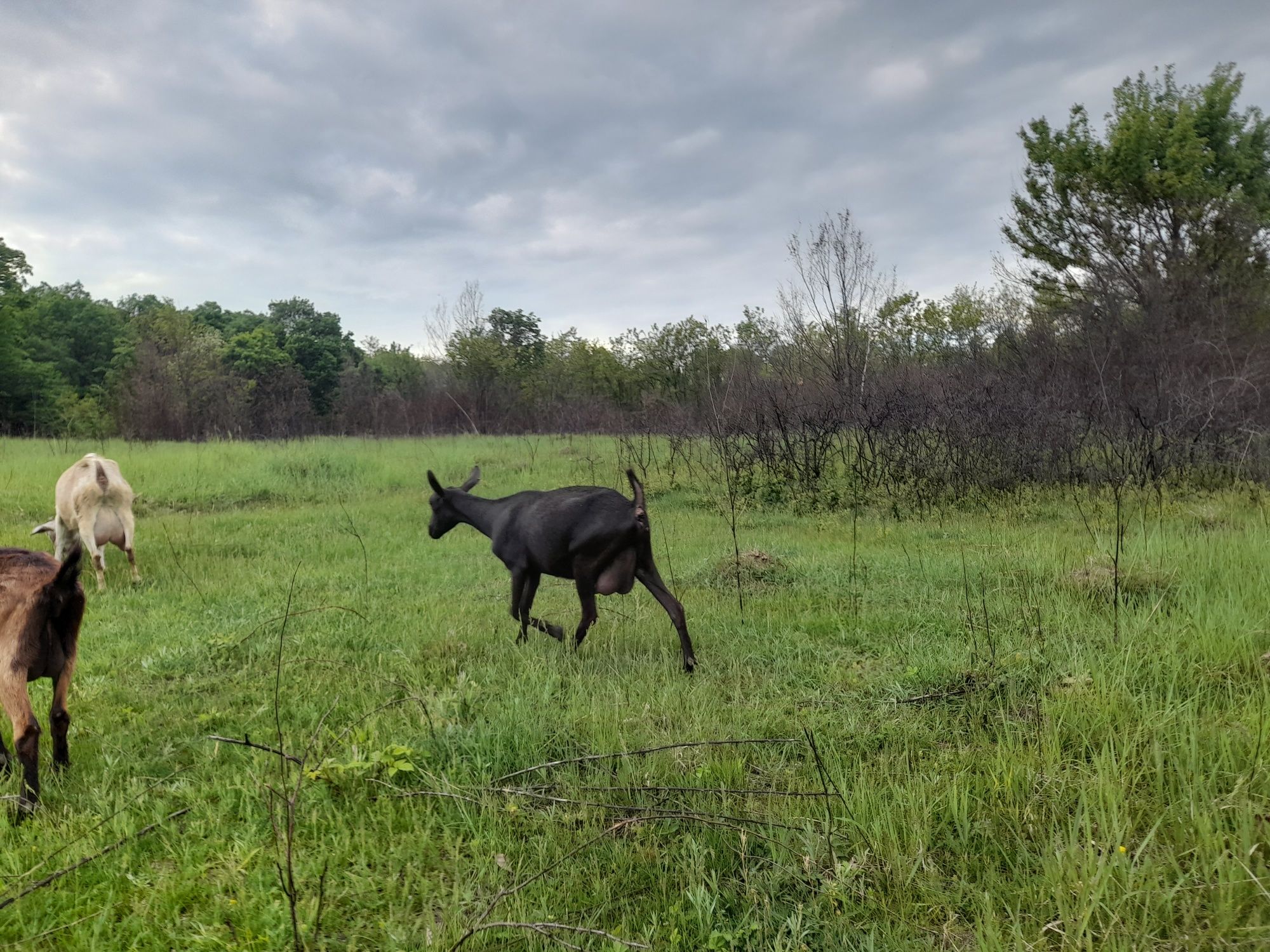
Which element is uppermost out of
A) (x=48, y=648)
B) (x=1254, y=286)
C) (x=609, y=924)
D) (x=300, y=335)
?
(x=300, y=335)

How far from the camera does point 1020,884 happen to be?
90.4 inches

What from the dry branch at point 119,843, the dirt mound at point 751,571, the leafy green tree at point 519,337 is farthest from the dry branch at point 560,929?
the leafy green tree at point 519,337

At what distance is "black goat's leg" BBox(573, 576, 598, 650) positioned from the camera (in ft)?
15.8

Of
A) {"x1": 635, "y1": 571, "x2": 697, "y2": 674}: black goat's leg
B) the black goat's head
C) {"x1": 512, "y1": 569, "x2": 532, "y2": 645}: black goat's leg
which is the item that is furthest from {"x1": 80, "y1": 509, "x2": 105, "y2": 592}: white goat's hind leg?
{"x1": 635, "y1": 571, "x2": 697, "y2": 674}: black goat's leg

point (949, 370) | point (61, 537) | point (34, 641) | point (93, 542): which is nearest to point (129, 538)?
point (93, 542)

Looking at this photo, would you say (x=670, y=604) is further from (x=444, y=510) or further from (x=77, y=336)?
(x=77, y=336)

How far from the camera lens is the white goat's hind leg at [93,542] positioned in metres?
6.95

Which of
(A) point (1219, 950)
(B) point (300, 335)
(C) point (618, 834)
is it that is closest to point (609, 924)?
(C) point (618, 834)

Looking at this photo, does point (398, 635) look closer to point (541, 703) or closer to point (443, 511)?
point (443, 511)

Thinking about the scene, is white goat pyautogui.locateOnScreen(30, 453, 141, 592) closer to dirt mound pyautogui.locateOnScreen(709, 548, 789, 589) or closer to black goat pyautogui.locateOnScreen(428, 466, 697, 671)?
black goat pyautogui.locateOnScreen(428, 466, 697, 671)

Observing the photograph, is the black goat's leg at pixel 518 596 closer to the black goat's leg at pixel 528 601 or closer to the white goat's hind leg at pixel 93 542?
the black goat's leg at pixel 528 601

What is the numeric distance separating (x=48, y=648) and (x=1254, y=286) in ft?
77.8

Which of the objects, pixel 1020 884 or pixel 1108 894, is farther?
pixel 1020 884

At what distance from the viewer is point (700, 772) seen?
2953 millimetres
